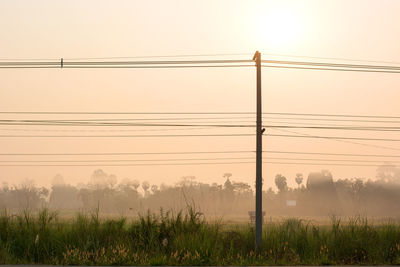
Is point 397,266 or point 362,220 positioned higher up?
point 362,220

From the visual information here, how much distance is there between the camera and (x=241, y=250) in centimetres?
1783

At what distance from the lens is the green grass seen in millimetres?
15969

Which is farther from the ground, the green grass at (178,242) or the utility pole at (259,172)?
the utility pole at (259,172)

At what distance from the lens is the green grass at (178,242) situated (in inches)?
629

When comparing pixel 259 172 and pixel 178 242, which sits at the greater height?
pixel 259 172

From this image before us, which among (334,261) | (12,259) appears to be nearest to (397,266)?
(334,261)

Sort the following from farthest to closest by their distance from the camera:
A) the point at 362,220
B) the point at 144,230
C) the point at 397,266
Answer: the point at 362,220
the point at 144,230
the point at 397,266

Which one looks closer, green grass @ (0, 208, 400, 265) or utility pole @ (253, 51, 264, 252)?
green grass @ (0, 208, 400, 265)

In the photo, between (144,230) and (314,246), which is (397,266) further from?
(144,230)

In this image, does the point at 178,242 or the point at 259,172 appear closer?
the point at 178,242

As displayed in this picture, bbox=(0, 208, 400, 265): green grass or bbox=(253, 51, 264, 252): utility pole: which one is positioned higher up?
bbox=(253, 51, 264, 252): utility pole

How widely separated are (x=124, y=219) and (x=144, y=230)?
1266mm

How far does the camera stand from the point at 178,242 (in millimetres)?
17078

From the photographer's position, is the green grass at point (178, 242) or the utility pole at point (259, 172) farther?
the utility pole at point (259, 172)
